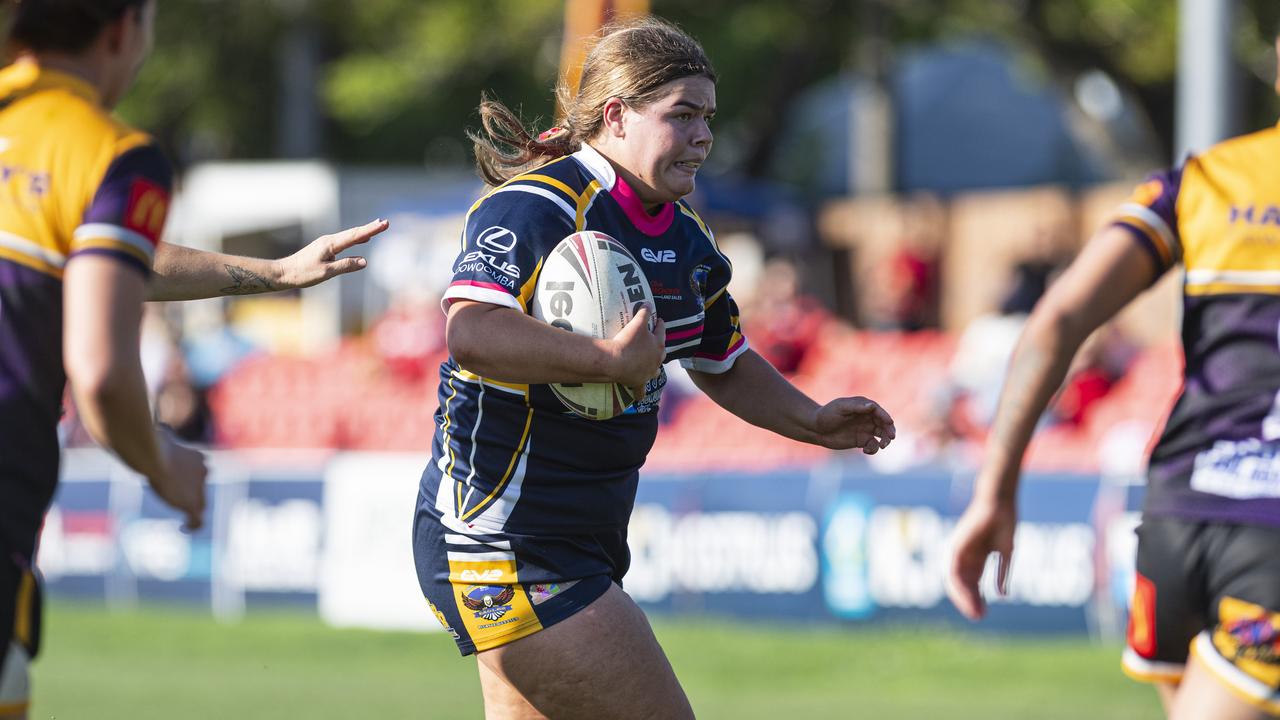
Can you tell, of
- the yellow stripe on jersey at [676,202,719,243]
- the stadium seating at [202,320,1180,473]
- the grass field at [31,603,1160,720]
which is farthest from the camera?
the stadium seating at [202,320,1180,473]

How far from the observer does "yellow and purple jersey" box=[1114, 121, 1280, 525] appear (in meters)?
3.88

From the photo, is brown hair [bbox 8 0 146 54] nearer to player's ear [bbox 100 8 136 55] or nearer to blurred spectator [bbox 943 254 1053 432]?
player's ear [bbox 100 8 136 55]

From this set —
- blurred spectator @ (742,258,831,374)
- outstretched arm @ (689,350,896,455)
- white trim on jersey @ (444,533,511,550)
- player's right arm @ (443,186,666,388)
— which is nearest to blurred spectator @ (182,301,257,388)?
→ blurred spectator @ (742,258,831,374)

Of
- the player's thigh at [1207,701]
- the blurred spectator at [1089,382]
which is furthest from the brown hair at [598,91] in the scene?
the blurred spectator at [1089,382]

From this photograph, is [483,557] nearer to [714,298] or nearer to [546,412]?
[546,412]

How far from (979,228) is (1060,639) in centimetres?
1321

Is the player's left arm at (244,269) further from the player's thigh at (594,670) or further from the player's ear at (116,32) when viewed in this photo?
the player's thigh at (594,670)

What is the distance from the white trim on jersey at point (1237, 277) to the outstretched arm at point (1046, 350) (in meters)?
0.10

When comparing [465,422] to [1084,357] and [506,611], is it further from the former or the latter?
[1084,357]

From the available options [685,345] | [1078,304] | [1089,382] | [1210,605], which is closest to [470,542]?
[685,345]

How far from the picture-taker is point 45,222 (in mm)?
3432

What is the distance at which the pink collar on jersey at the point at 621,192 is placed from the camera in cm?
437

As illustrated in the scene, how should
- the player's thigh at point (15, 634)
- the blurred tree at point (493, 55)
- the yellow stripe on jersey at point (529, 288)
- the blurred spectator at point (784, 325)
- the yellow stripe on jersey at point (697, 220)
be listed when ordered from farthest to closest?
the blurred tree at point (493, 55)
the blurred spectator at point (784, 325)
the yellow stripe on jersey at point (697, 220)
the yellow stripe on jersey at point (529, 288)
the player's thigh at point (15, 634)

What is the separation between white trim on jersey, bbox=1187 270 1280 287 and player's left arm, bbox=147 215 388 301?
195 cm
